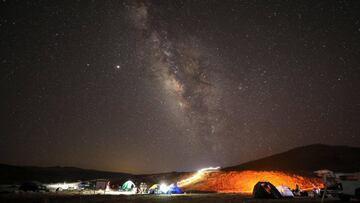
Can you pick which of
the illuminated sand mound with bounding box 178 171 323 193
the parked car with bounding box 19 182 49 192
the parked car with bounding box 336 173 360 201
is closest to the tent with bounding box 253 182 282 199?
the parked car with bounding box 336 173 360 201

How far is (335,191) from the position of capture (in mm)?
23359

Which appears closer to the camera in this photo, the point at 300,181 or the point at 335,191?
the point at 335,191

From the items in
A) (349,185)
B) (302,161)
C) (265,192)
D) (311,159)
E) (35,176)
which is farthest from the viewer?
(35,176)

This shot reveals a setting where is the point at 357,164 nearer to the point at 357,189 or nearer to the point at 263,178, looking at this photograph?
the point at 263,178

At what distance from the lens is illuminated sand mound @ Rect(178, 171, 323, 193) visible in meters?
46.9

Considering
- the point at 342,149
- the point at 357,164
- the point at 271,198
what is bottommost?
the point at 271,198

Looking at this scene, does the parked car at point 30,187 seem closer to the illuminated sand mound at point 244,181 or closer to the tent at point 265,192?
the illuminated sand mound at point 244,181

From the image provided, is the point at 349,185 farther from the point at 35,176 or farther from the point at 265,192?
the point at 35,176

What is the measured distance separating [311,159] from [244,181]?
Answer: 7081 centimetres

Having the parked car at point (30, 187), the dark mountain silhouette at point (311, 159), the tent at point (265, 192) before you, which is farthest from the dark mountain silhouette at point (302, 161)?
the tent at point (265, 192)

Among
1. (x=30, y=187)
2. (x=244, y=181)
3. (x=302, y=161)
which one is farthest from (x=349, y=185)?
(x=302, y=161)

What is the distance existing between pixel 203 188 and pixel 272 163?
7617 cm

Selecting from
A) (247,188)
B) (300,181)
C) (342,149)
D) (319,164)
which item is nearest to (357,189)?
(247,188)

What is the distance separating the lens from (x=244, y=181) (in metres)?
48.9
